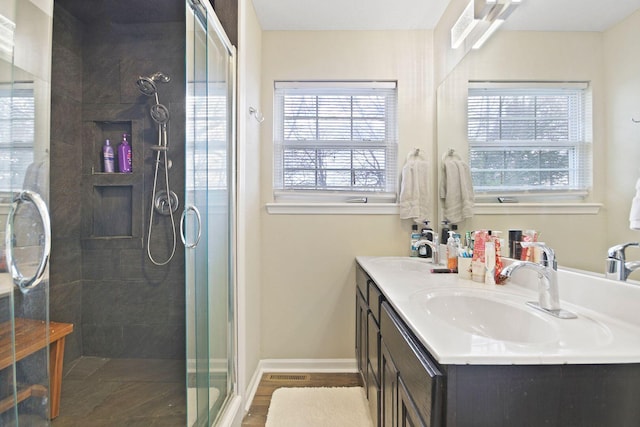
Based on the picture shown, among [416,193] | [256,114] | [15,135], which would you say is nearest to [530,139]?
[416,193]

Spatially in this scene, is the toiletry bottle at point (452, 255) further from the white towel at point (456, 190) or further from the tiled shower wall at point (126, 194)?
the tiled shower wall at point (126, 194)

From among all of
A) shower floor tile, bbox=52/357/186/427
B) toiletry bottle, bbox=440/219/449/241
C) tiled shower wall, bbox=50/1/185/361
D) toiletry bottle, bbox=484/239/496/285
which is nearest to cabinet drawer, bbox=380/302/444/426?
toiletry bottle, bbox=484/239/496/285

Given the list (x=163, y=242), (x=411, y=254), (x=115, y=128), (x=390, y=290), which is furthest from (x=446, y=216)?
(x=115, y=128)

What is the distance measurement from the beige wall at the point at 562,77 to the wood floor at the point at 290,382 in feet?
4.46

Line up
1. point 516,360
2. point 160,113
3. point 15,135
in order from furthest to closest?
point 160,113 < point 15,135 < point 516,360

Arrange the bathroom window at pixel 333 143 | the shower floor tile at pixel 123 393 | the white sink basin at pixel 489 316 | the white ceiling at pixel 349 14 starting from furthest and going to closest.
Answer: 1. the bathroom window at pixel 333 143
2. the white ceiling at pixel 349 14
3. the shower floor tile at pixel 123 393
4. the white sink basin at pixel 489 316

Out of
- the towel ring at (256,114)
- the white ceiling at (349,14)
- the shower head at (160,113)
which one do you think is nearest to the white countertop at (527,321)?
the white ceiling at (349,14)

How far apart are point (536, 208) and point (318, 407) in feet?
5.14

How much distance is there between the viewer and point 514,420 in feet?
2.11

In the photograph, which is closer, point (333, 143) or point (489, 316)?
point (489, 316)

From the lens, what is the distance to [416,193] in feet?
7.01

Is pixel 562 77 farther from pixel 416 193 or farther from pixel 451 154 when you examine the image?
pixel 416 193

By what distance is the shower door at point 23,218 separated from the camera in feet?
2.81

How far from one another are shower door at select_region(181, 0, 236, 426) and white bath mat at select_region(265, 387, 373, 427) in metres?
0.33
